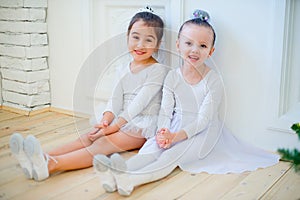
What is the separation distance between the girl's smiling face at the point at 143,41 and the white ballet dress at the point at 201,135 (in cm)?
13

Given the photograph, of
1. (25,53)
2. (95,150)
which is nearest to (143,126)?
(95,150)

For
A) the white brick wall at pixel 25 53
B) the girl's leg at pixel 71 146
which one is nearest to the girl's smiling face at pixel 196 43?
the girl's leg at pixel 71 146

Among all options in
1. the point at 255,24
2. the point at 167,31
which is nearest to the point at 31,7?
the point at 167,31

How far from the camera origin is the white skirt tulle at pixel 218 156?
141 centimetres

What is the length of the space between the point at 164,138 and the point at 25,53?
105cm

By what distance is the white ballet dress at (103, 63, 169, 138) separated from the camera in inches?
62.1

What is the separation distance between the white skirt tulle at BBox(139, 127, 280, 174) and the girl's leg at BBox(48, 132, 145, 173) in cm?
10

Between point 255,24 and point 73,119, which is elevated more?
point 255,24

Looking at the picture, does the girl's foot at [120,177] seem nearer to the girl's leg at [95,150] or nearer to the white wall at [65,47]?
the girl's leg at [95,150]

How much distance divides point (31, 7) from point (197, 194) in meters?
1.35

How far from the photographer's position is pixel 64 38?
2.10m

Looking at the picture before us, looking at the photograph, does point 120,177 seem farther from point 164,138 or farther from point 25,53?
point 25,53

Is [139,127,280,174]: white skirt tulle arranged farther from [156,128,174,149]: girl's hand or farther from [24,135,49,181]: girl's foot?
[24,135,49,181]: girl's foot

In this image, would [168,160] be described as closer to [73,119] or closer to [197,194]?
[197,194]
